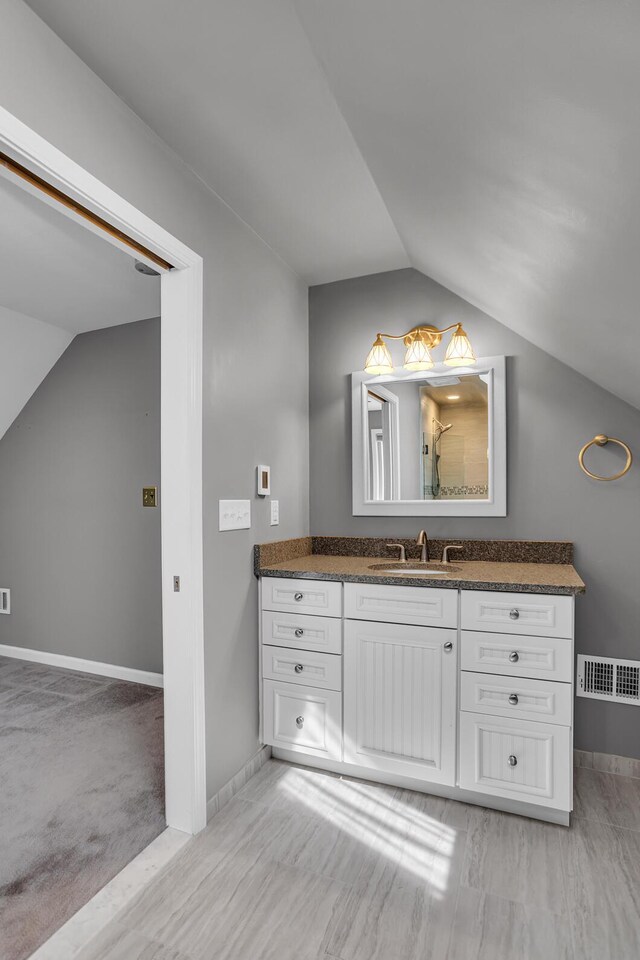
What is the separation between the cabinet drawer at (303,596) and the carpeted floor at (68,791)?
871 millimetres

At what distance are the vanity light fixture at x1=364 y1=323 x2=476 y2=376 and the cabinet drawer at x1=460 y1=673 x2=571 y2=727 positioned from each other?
1.39 meters

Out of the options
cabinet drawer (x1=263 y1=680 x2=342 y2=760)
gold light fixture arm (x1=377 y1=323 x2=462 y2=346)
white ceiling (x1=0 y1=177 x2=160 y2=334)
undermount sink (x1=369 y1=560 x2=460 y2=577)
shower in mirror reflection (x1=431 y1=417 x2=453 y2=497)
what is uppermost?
white ceiling (x1=0 y1=177 x2=160 y2=334)

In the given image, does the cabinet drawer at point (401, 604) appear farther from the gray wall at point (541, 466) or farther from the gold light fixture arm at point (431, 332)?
the gold light fixture arm at point (431, 332)

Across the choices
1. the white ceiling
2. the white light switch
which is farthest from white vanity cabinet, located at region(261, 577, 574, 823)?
the white ceiling

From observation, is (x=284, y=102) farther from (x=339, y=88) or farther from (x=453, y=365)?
(x=453, y=365)

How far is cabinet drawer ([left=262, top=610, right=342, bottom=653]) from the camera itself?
2156 millimetres

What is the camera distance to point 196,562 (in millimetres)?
1854

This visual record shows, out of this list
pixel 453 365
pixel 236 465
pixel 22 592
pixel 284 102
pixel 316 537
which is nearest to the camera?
pixel 284 102

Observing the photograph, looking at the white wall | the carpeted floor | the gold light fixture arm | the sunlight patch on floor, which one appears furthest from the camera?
the white wall

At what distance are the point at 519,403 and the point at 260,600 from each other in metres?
1.51

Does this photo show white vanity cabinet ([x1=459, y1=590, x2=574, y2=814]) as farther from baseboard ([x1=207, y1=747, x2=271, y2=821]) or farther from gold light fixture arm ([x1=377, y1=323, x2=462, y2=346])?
gold light fixture arm ([x1=377, y1=323, x2=462, y2=346])

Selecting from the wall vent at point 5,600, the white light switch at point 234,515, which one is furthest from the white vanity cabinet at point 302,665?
the wall vent at point 5,600

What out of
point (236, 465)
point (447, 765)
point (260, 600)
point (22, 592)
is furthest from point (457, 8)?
point (22, 592)

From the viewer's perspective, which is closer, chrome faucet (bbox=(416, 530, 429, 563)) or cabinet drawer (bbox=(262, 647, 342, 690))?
cabinet drawer (bbox=(262, 647, 342, 690))
